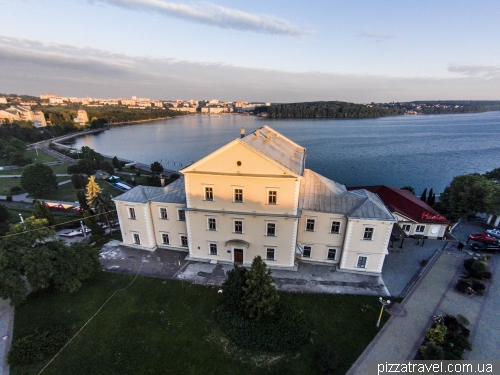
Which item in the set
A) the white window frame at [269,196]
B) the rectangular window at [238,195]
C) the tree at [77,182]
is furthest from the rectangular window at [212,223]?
the tree at [77,182]

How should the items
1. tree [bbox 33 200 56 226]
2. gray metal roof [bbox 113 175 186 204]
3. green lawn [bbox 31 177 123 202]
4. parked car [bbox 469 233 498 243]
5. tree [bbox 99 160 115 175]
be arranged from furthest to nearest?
1. tree [bbox 99 160 115 175]
2. green lawn [bbox 31 177 123 202]
3. tree [bbox 33 200 56 226]
4. parked car [bbox 469 233 498 243]
5. gray metal roof [bbox 113 175 186 204]

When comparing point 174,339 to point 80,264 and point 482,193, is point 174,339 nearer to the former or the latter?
point 80,264

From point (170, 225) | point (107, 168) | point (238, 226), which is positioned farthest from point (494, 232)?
point (107, 168)

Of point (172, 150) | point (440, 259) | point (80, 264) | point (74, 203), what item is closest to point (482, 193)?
point (440, 259)

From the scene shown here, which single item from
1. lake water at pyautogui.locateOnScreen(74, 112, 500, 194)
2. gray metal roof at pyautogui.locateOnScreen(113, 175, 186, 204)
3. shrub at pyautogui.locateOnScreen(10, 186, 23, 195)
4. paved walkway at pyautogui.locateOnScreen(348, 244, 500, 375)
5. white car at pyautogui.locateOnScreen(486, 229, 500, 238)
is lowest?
lake water at pyautogui.locateOnScreen(74, 112, 500, 194)

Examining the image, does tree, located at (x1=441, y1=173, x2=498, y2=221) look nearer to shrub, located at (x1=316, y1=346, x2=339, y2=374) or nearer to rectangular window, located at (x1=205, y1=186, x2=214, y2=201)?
shrub, located at (x1=316, y1=346, x2=339, y2=374)

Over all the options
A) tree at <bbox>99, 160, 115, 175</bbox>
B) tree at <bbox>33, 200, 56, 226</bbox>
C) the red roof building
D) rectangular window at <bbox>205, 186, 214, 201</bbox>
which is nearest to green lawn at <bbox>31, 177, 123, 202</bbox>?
tree at <bbox>99, 160, 115, 175</bbox>
